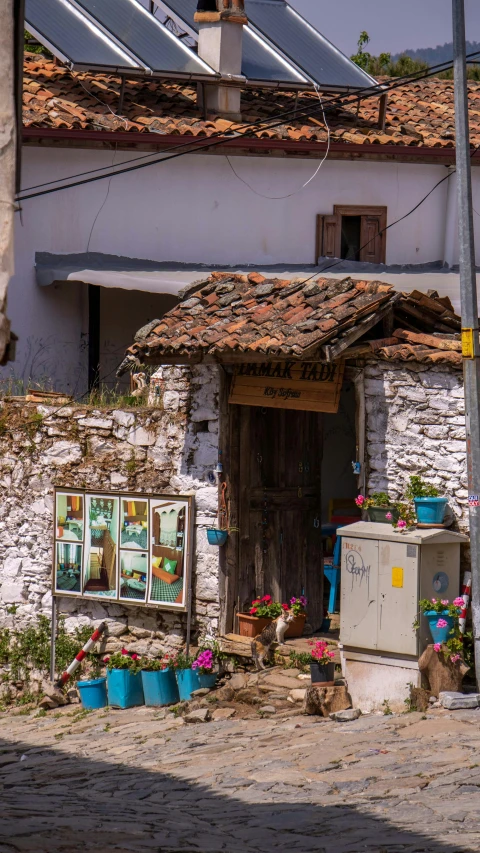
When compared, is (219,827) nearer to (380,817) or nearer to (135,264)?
(380,817)

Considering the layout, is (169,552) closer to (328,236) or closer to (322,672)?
(322,672)

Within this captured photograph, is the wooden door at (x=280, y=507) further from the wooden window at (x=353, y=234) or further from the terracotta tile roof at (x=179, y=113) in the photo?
the terracotta tile roof at (x=179, y=113)

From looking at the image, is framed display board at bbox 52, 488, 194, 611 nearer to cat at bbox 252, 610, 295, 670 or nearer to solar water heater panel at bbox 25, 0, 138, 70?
cat at bbox 252, 610, 295, 670

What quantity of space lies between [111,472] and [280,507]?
189 centimetres

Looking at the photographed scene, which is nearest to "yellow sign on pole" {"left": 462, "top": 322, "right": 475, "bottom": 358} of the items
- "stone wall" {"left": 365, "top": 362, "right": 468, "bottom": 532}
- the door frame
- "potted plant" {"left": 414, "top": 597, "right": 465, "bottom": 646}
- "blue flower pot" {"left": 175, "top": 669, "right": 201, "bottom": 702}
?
"stone wall" {"left": 365, "top": 362, "right": 468, "bottom": 532}

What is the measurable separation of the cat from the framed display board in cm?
86

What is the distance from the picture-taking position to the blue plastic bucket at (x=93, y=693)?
11.2 m

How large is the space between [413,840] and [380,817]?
0.63m

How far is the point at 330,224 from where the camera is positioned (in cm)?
1639

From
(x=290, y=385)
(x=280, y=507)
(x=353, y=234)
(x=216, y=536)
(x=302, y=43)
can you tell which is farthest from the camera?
(x=302, y=43)

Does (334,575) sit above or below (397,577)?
below

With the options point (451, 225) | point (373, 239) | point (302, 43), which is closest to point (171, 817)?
point (373, 239)

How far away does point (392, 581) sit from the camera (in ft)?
31.0

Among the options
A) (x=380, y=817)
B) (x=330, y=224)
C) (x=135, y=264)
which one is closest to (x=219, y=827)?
(x=380, y=817)
